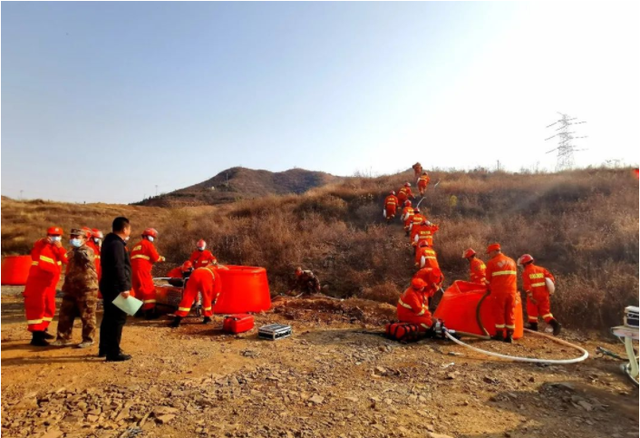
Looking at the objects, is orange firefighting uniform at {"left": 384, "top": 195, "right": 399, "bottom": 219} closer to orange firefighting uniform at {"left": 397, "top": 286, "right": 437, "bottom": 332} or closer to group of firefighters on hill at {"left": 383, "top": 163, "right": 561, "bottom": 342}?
group of firefighters on hill at {"left": 383, "top": 163, "right": 561, "bottom": 342}

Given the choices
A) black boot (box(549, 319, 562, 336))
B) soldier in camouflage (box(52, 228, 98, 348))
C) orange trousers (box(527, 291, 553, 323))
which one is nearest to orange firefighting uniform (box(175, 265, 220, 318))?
soldier in camouflage (box(52, 228, 98, 348))

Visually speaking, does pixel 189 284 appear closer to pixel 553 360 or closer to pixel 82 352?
pixel 82 352

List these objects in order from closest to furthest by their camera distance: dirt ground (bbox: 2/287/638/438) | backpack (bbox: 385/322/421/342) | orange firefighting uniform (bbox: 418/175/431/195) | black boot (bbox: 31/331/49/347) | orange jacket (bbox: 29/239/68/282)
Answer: dirt ground (bbox: 2/287/638/438) → black boot (bbox: 31/331/49/347) → orange jacket (bbox: 29/239/68/282) → backpack (bbox: 385/322/421/342) → orange firefighting uniform (bbox: 418/175/431/195)

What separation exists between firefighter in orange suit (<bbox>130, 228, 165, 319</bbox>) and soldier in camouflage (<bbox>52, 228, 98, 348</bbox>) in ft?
5.43

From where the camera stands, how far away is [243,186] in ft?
165

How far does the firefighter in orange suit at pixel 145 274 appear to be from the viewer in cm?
739

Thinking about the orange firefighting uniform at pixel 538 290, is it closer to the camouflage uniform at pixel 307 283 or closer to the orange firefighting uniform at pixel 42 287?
the camouflage uniform at pixel 307 283

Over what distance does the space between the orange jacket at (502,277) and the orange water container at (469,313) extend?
0.26 m

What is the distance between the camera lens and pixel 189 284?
6.71 metres

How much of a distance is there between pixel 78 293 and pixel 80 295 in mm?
46

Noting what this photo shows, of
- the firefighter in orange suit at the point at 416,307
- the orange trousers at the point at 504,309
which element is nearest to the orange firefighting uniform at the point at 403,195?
the firefighter in orange suit at the point at 416,307

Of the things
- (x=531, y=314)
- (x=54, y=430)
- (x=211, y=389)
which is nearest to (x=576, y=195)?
(x=531, y=314)

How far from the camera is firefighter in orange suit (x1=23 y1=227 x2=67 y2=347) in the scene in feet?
18.3

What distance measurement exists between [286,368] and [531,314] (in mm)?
5038
